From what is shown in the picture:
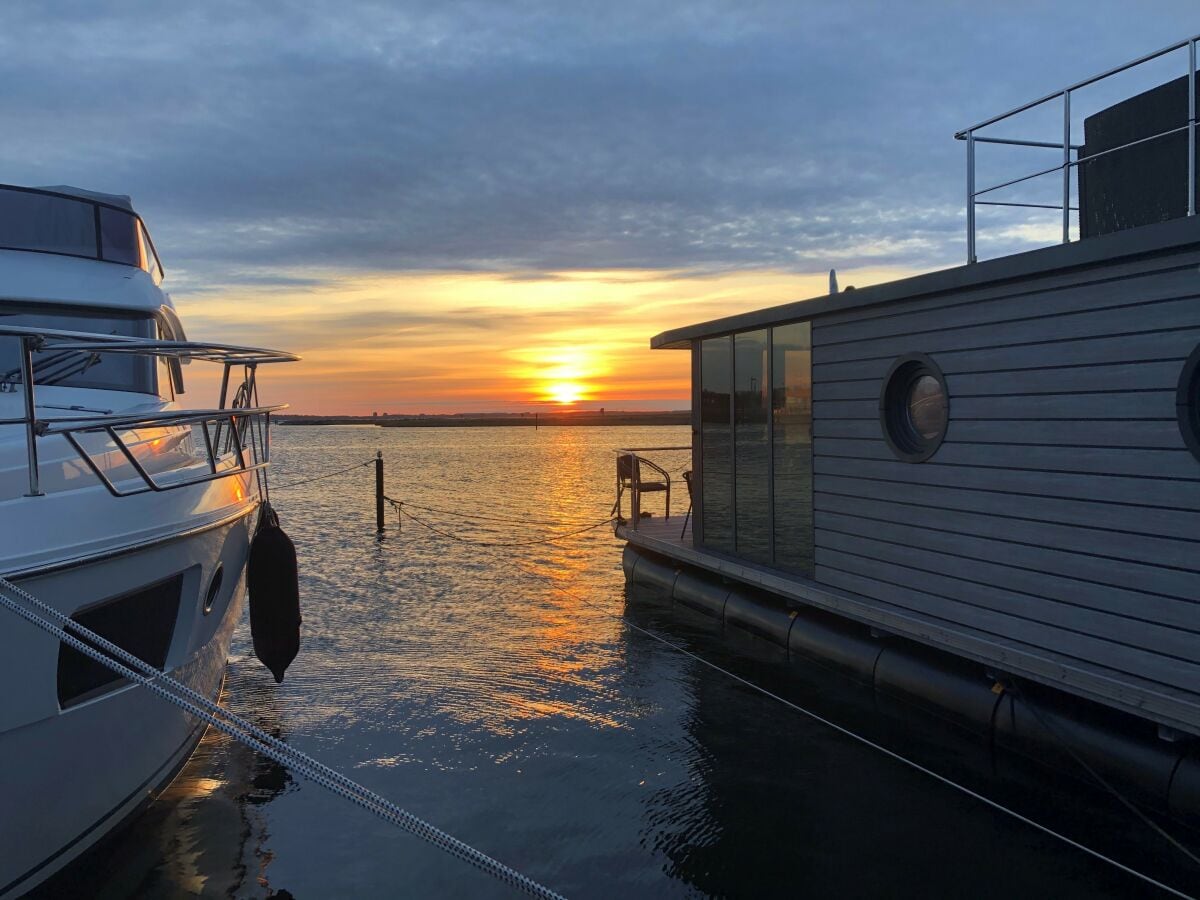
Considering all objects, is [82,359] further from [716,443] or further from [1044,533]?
[1044,533]

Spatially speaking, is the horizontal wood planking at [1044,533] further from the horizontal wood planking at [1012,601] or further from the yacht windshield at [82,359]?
the yacht windshield at [82,359]

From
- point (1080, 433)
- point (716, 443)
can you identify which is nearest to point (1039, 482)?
point (1080, 433)

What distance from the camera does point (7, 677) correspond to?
4.39m

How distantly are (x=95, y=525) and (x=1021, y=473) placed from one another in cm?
637

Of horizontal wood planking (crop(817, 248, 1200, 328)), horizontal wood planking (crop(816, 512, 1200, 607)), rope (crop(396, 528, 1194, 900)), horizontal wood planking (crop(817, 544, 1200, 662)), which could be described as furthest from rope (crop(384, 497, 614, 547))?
horizontal wood planking (crop(817, 248, 1200, 328))

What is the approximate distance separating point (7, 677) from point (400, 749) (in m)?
4.09

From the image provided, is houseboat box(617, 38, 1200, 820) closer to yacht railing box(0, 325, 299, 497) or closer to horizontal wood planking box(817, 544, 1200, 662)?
horizontal wood planking box(817, 544, 1200, 662)

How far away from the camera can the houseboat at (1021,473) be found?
6156 millimetres

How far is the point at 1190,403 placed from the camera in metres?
6.02

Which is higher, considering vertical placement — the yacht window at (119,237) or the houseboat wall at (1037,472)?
the yacht window at (119,237)

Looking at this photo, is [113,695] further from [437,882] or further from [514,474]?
[514,474]

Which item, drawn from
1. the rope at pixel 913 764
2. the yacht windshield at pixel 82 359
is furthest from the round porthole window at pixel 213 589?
the rope at pixel 913 764

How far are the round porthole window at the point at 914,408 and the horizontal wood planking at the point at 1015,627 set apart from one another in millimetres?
1263

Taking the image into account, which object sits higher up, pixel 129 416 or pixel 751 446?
pixel 129 416
